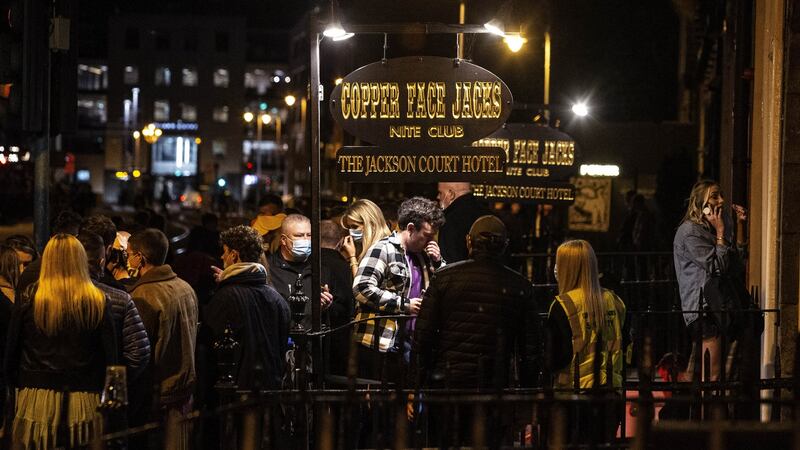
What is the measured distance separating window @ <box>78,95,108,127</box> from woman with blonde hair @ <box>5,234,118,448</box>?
107664 millimetres

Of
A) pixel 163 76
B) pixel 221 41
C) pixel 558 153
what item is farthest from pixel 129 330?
pixel 221 41

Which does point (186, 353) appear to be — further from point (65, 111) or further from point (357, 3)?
point (357, 3)

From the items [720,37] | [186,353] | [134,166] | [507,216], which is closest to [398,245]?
[186,353]

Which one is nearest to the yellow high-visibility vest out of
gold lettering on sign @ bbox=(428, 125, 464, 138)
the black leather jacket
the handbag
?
the handbag

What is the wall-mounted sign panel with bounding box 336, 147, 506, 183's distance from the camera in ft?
32.9

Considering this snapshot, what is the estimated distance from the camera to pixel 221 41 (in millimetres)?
113625

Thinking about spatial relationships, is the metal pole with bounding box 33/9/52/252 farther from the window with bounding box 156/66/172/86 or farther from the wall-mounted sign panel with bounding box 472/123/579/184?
the window with bounding box 156/66/172/86

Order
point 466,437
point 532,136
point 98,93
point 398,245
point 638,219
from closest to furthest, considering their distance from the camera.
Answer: point 466,437 → point 398,245 → point 532,136 → point 638,219 → point 98,93

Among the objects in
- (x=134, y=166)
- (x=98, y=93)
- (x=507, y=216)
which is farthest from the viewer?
(x=98, y=93)

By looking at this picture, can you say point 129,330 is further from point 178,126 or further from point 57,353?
point 178,126

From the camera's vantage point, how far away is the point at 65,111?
37.1 ft

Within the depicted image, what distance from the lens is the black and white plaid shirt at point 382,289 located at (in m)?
9.52

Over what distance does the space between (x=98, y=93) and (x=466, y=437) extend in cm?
10858

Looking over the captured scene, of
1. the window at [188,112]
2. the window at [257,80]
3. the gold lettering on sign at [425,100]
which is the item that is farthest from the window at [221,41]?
the gold lettering on sign at [425,100]
